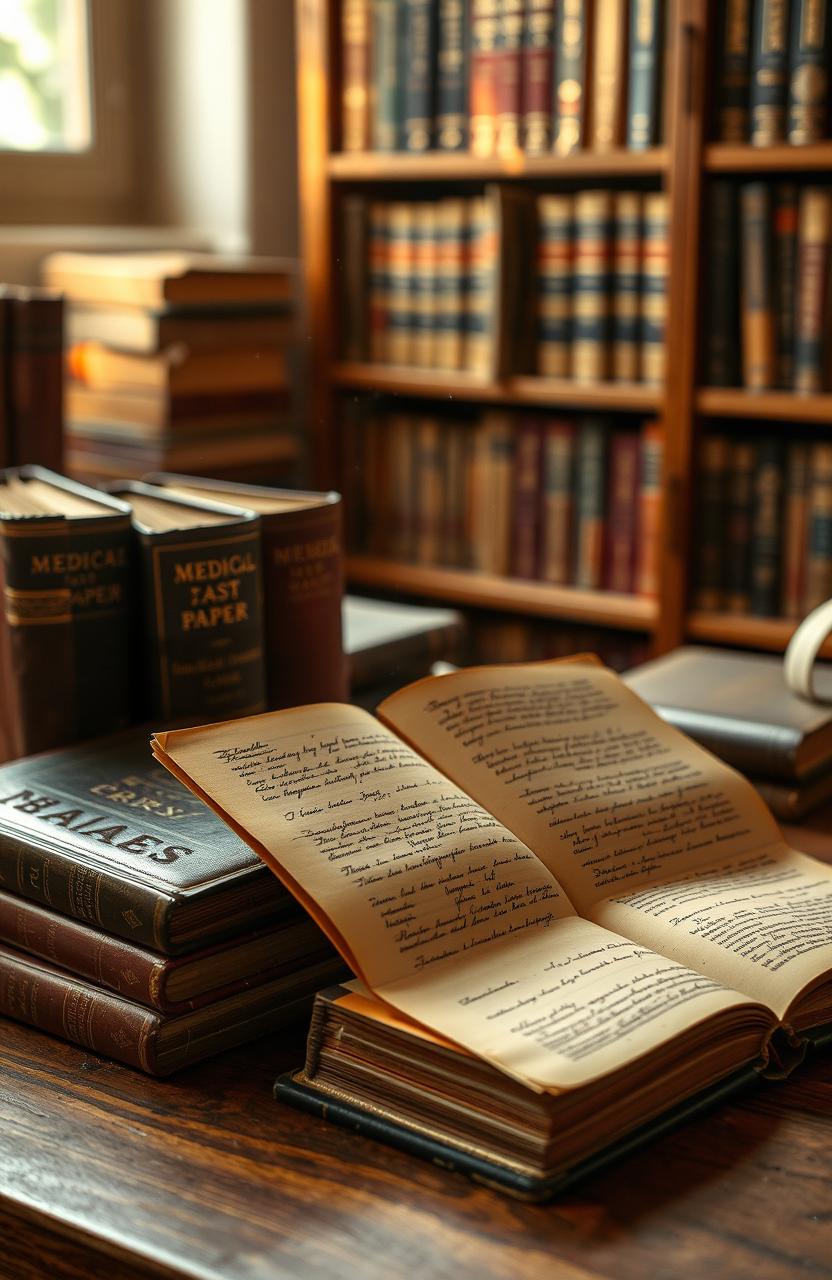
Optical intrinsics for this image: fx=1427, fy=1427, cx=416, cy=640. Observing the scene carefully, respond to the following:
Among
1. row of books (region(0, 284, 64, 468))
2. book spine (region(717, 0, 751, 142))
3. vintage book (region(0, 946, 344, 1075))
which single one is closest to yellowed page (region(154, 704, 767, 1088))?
vintage book (region(0, 946, 344, 1075))

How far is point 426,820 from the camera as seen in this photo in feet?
2.41

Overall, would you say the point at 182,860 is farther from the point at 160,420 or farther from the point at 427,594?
the point at 427,594

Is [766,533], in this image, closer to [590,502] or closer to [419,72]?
[590,502]

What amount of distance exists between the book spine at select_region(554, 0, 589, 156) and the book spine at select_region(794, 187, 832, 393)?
1.20 ft

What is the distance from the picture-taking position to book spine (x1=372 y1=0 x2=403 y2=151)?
2307 millimetres

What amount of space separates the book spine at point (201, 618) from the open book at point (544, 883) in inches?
6.0

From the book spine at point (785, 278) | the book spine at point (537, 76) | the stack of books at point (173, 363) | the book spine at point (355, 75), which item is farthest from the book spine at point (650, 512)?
the book spine at point (355, 75)

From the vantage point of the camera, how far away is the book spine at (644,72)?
6.73 feet

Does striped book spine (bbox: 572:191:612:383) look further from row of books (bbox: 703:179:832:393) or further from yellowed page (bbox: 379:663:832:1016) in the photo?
yellowed page (bbox: 379:663:832:1016)

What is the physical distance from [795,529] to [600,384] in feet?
1.24

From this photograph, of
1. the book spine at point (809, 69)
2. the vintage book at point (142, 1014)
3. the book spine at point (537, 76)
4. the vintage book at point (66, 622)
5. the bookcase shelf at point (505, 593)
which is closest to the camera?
the vintage book at point (142, 1014)

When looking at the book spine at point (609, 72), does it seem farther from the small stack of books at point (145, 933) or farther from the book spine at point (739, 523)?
the small stack of books at point (145, 933)

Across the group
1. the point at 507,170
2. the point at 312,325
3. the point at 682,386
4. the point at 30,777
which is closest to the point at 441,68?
the point at 507,170

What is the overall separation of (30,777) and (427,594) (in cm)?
166
